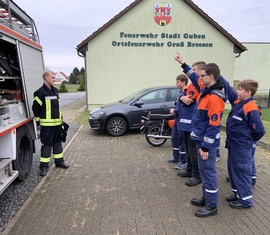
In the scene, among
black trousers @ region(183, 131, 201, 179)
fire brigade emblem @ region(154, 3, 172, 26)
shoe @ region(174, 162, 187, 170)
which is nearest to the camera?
black trousers @ region(183, 131, 201, 179)

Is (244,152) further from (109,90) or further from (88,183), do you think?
(109,90)

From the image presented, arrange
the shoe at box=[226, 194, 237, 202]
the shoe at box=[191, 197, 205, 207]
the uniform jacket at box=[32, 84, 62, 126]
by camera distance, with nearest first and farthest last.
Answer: the shoe at box=[191, 197, 205, 207] < the shoe at box=[226, 194, 237, 202] < the uniform jacket at box=[32, 84, 62, 126]

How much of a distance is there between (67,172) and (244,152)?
333cm

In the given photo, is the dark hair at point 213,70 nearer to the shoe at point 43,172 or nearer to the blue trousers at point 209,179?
the blue trousers at point 209,179

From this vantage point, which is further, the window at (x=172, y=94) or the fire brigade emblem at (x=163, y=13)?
the fire brigade emblem at (x=163, y=13)

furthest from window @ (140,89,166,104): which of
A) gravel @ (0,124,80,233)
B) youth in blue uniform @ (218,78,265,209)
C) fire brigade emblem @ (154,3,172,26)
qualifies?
fire brigade emblem @ (154,3,172,26)

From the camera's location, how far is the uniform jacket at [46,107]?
519 cm

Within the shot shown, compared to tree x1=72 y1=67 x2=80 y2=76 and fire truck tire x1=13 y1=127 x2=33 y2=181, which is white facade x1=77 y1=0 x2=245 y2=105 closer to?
fire truck tire x1=13 y1=127 x2=33 y2=181

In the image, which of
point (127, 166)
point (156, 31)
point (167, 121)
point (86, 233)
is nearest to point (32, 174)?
point (127, 166)

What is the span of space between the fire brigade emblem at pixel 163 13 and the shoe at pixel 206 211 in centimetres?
1326

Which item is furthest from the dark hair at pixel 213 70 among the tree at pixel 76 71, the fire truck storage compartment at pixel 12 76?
the tree at pixel 76 71

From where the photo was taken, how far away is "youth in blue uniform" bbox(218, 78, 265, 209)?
369 cm

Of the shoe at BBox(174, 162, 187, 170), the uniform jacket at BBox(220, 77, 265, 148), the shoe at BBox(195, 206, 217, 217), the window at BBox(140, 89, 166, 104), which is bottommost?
the shoe at BBox(174, 162, 187, 170)

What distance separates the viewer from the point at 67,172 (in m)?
5.61
